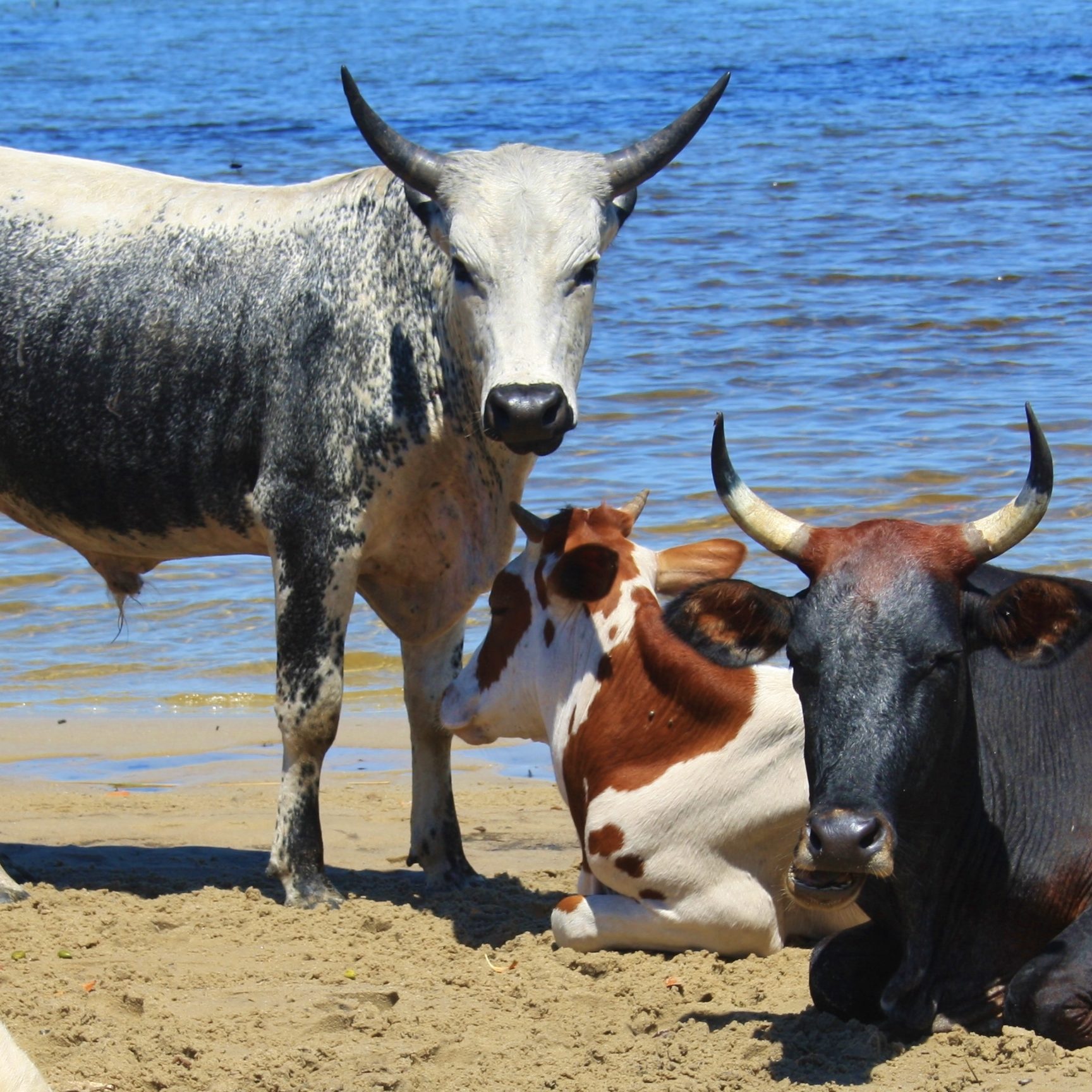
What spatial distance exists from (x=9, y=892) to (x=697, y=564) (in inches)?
98.7

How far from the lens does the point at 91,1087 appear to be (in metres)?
4.61

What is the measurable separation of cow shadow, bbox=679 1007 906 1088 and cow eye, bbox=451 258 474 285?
2.33 m

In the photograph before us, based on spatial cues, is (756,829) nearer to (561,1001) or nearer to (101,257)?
(561,1001)

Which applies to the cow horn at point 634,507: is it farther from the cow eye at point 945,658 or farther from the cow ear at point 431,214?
the cow eye at point 945,658

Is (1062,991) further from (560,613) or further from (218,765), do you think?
(218,765)

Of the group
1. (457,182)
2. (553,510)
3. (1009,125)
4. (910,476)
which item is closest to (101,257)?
(457,182)

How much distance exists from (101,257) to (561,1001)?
319 centimetres

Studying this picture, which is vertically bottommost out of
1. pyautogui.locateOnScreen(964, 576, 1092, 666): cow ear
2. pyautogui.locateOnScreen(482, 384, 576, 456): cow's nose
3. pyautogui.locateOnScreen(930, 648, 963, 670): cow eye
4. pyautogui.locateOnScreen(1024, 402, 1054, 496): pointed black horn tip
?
pyautogui.locateOnScreen(930, 648, 963, 670): cow eye

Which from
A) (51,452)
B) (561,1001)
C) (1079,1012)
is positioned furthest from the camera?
(51,452)

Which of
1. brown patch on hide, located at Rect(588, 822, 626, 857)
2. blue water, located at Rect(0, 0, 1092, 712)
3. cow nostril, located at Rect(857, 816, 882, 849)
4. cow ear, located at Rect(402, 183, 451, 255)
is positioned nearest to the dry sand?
brown patch on hide, located at Rect(588, 822, 626, 857)

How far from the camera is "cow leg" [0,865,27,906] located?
6.41m

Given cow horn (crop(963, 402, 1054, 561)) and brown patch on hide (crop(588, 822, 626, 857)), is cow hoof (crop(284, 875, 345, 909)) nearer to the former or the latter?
brown patch on hide (crop(588, 822, 626, 857))

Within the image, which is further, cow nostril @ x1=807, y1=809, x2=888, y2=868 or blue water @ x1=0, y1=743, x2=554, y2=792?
blue water @ x1=0, y1=743, x2=554, y2=792

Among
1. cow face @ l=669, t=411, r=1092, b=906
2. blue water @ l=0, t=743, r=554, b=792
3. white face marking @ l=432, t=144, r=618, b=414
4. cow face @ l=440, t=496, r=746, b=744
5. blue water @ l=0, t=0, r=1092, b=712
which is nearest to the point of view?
cow face @ l=669, t=411, r=1092, b=906
